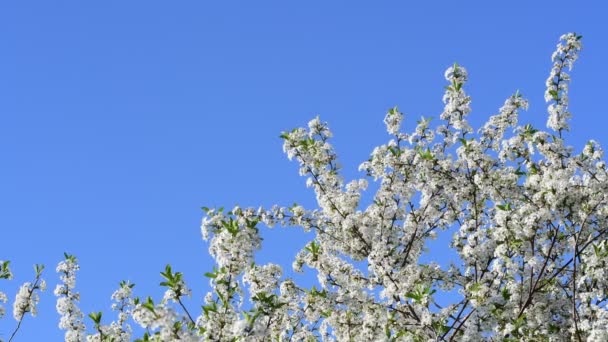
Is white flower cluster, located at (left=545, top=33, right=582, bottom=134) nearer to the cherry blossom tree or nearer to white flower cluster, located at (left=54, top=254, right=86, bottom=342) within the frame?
the cherry blossom tree

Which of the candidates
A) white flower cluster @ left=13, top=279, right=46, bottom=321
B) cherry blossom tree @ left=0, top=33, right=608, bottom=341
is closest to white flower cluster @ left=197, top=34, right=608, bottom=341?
cherry blossom tree @ left=0, top=33, right=608, bottom=341

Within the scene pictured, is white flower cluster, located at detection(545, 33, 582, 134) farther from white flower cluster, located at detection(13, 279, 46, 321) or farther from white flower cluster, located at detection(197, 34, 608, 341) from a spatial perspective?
white flower cluster, located at detection(13, 279, 46, 321)

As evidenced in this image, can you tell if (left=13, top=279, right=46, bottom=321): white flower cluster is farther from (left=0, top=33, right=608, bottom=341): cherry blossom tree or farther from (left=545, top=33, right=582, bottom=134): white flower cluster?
(left=545, top=33, right=582, bottom=134): white flower cluster

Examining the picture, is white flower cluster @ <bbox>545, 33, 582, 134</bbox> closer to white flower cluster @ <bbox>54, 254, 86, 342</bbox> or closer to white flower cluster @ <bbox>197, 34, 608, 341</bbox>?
white flower cluster @ <bbox>197, 34, 608, 341</bbox>

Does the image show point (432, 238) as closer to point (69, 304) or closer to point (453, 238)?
point (453, 238)

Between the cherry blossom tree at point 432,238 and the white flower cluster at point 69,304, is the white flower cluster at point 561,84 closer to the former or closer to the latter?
the cherry blossom tree at point 432,238

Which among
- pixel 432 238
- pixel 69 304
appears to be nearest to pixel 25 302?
pixel 69 304

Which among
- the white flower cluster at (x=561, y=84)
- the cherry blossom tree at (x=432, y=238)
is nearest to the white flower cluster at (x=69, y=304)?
the cherry blossom tree at (x=432, y=238)

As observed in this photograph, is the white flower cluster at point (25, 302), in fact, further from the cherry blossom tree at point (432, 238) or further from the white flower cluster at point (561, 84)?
the white flower cluster at point (561, 84)

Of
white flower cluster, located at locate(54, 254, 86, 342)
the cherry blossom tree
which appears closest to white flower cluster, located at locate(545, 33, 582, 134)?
the cherry blossom tree

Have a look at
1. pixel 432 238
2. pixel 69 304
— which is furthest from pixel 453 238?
pixel 69 304

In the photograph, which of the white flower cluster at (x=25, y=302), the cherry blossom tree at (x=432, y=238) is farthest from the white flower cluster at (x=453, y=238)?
the white flower cluster at (x=25, y=302)

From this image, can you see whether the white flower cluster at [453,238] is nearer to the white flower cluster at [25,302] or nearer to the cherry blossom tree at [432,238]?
the cherry blossom tree at [432,238]

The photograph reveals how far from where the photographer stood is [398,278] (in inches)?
509
